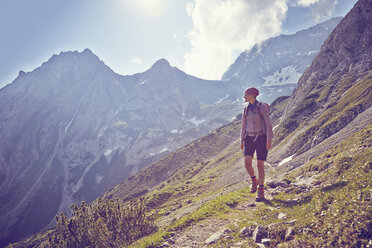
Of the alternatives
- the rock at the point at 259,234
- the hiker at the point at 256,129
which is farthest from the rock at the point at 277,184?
the rock at the point at 259,234

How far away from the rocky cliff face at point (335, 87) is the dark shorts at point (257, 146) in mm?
56942

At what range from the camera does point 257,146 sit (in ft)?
34.8

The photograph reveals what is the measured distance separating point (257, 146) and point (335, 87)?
111 meters

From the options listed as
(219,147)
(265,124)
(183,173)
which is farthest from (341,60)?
(265,124)

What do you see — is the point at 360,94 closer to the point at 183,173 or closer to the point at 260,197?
the point at 260,197

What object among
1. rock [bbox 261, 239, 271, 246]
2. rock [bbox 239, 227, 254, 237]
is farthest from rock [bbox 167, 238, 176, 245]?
rock [bbox 261, 239, 271, 246]

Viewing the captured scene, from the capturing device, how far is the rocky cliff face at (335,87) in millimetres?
65688

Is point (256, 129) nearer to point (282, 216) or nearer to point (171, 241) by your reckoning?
point (282, 216)

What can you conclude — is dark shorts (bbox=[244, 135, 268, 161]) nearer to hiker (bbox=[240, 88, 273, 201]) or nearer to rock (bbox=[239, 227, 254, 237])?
hiker (bbox=[240, 88, 273, 201])

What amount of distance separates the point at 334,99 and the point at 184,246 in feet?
326

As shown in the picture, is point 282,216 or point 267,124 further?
point 267,124

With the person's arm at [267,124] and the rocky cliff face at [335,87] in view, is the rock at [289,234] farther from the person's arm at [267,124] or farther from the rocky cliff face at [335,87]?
the rocky cliff face at [335,87]

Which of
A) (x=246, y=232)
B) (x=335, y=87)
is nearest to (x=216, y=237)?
(x=246, y=232)

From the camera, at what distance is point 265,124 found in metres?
10.4
